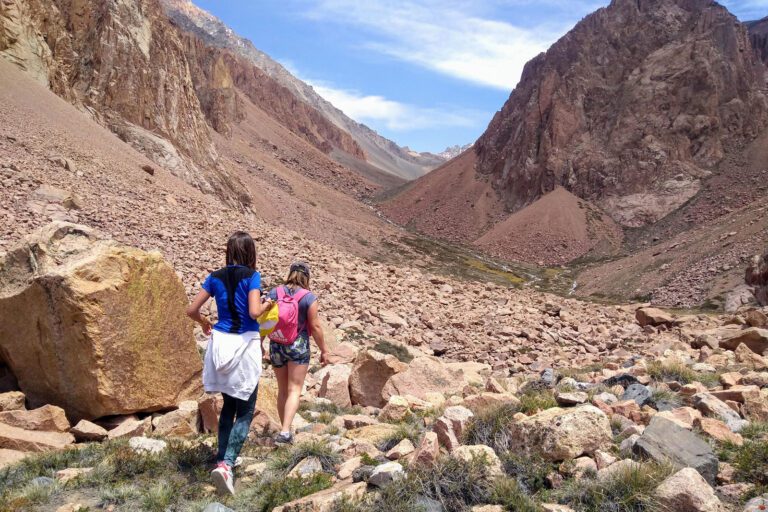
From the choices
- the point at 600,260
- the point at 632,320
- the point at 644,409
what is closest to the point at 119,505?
the point at 644,409

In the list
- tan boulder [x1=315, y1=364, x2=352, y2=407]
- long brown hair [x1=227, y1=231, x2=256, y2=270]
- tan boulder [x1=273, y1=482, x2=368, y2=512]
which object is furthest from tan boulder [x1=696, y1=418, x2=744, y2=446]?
tan boulder [x1=315, y1=364, x2=352, y2=407]

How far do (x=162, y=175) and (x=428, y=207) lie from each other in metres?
59.3

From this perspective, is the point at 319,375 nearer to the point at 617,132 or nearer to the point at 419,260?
the point at 419,260

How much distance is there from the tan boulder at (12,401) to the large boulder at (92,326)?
177 mm

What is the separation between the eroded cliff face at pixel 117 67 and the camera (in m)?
28.0

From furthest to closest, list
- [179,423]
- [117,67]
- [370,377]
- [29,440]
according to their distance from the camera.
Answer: [117,67]
[370,377]
[179,423]
[29,440]

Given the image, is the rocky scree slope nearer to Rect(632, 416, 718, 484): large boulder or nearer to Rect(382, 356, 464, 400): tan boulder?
Rect(382, 356, 464, 400): tan boulder

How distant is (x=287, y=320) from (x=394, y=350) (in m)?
7.28

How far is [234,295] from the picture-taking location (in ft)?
15.6

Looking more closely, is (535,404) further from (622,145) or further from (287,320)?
(622,145)

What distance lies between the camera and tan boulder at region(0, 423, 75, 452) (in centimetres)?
557

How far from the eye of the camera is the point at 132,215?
18.2 meters

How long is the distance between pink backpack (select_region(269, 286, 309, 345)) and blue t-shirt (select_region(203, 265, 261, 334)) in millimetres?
724

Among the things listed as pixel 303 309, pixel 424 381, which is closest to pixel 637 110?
pixel 424 381
